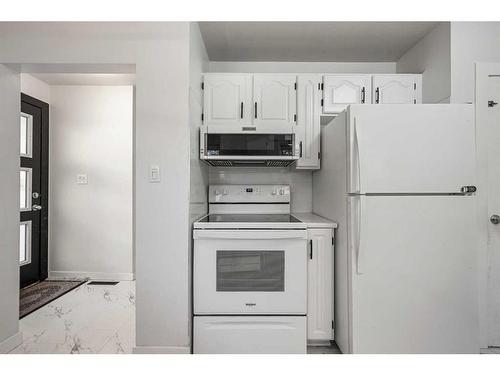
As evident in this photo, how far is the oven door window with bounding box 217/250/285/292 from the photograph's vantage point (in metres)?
1.96

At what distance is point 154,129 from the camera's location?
6.22 feet

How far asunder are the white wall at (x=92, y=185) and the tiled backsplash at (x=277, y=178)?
4.59 ft

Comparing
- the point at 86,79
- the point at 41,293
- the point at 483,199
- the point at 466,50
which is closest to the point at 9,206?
the point at 41,293

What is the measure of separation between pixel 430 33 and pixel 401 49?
0.28 m

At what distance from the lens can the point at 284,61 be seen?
2877mm

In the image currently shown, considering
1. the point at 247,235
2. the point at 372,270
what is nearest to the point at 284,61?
the point at 247,235

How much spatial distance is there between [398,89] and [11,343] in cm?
335

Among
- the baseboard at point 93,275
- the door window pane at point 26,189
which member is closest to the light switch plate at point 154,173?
the baseboard at point 93,275

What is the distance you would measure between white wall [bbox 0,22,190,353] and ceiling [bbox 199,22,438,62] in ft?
1.92

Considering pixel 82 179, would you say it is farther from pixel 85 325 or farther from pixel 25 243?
pixel 85 325

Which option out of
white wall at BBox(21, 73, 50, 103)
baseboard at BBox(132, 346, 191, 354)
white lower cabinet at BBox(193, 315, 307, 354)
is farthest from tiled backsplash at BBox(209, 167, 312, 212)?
white wall at BBox(21, 73, 50, 103)

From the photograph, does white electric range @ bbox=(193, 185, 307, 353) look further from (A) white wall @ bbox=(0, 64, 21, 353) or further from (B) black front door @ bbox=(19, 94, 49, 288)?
(B) black front door @ bbox=(19, 94, 49, 288)

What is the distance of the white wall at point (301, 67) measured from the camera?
9.46 ft

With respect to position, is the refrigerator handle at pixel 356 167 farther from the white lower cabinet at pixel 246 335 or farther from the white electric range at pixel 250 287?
the white lower cabinet at pixel 246 335
